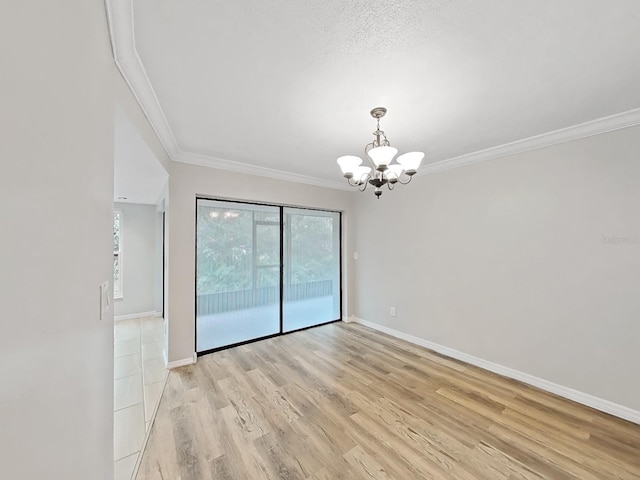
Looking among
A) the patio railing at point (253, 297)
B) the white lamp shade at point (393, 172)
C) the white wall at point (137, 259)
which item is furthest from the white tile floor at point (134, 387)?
the white lamp shade at point (393, 172)

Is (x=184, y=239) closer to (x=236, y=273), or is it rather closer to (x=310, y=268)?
(x=236, y=273)

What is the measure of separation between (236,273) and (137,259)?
265 cm

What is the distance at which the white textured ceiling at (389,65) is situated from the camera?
1.21 meters

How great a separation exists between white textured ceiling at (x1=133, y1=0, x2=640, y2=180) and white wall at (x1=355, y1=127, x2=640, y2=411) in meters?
0.50

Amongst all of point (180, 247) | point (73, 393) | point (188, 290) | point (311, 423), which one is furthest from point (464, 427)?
point (180, 247)

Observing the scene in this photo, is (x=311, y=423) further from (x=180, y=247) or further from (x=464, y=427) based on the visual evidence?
(x=180, y=247)

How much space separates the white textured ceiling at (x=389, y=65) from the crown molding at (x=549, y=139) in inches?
4.1

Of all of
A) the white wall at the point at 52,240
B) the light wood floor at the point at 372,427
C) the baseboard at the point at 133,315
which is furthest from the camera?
the baseboard at the point at 133,315

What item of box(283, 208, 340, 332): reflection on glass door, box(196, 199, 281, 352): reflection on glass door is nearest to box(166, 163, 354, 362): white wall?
box(196, 199, 281, 352): reflection on glass door

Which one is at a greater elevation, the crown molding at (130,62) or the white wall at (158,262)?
the crown molding at (130,62)

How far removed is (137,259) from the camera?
16.2 ft

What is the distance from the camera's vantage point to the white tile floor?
1.81m

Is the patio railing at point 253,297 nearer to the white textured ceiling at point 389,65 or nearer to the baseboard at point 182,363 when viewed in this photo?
the baseboard at point 182,363

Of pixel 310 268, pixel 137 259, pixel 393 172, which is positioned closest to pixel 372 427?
pixel 393 172
